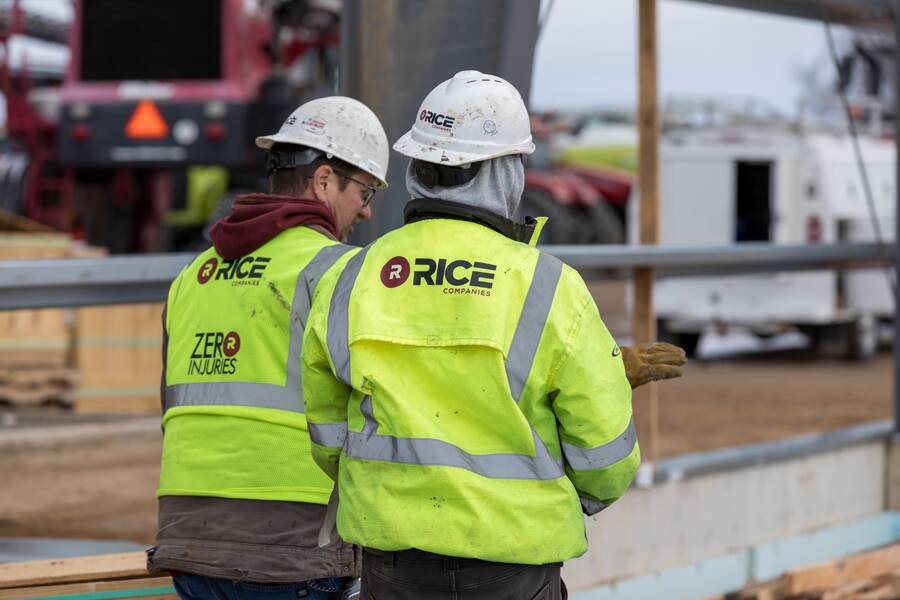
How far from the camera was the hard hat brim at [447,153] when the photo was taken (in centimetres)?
311

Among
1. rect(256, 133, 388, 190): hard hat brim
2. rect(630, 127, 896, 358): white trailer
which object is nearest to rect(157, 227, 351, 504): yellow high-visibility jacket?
rect(256, 133, 388, 190): hard hat brim

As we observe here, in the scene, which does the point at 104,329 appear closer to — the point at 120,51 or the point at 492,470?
the point at 120,51

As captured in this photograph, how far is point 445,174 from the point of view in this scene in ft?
10.3

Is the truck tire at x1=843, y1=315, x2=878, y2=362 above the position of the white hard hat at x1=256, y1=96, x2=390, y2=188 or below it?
below

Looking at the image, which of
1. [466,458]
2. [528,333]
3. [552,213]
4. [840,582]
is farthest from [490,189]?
[552,213]

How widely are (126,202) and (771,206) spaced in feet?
25.3

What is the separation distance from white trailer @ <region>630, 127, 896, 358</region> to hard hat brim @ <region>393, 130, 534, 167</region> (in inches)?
547

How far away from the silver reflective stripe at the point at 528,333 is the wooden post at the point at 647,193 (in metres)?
3.82

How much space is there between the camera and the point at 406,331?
3053 millimetres

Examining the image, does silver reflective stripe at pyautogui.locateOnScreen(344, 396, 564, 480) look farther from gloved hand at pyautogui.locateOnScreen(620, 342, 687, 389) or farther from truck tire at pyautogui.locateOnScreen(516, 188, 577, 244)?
truck tire at pyautogui.locateOnScreen(516, 188, 577, 244)

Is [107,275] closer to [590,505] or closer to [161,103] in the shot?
[590,505]

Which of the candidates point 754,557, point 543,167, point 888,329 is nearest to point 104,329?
point 754,557

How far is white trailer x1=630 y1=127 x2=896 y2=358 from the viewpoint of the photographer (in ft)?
55.3

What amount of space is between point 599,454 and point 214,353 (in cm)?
102
